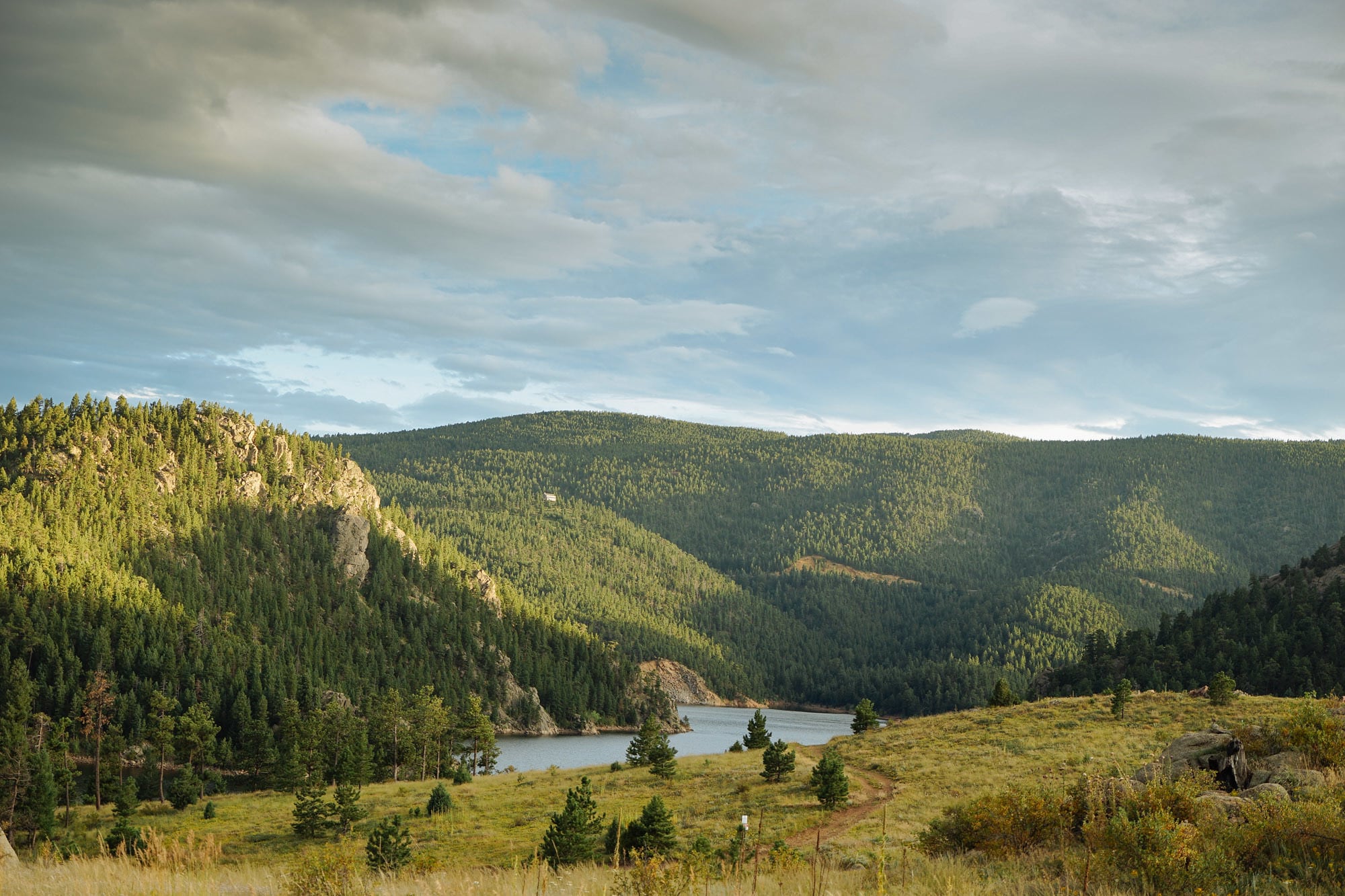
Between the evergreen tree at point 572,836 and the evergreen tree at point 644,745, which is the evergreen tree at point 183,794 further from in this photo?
the evergreen tree at point 572,836

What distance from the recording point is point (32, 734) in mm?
124250

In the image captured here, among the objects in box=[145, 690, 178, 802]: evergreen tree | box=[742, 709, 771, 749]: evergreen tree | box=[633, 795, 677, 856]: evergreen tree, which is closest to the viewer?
box=[633, 795, 677, 856]: evergreen tree

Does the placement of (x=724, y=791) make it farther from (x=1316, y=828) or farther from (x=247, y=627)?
(x=247, y=627)

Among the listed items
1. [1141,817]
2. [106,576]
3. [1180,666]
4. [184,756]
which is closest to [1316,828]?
[1141,817]

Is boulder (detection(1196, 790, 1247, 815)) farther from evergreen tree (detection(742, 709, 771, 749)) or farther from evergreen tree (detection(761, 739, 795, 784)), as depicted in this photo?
evergreen tree (detection(742, 709, 771, 749))

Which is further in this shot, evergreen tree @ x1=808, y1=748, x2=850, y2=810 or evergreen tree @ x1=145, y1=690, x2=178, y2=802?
evergreen tree @ x1=145, y1=690, x2=178, y2=802

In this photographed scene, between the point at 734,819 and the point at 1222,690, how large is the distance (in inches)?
1571

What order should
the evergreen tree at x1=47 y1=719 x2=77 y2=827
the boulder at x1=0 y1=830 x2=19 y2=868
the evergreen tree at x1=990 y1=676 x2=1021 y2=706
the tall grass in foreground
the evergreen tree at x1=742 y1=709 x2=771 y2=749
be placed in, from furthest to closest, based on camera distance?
1. the evergreen tree at x1=47 y1=719 x2=77 y2=827
2. the evergreen tree at x1=990 y1=676 x2=1021 y2=706
3. the evergreen tree at x1=742 y1=709 x2=771 y2=749
4. the boulder at x1=0 y1=830 x2=19 y2=868
5. the tall grass in foreground

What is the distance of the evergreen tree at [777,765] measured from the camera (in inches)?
2330

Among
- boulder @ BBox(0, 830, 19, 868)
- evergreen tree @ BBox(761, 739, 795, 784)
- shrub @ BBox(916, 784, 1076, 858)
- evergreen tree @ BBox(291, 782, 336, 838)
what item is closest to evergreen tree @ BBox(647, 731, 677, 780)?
evergreen tree @ BBox(761, 739, 795, 784)

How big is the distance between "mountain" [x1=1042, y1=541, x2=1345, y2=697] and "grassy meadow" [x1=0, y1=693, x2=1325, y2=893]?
227 ft

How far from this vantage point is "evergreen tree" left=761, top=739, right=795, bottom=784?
2330 inches

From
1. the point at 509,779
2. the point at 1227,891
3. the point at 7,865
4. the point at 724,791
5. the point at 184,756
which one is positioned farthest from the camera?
the point at 184,756

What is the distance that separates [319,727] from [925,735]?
2774 inches
